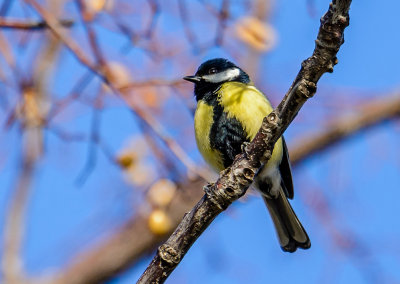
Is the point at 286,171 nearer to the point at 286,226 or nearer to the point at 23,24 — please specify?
the point at 286,226

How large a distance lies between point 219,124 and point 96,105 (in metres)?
0.72

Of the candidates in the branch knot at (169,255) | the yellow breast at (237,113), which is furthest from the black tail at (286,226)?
the branch knot at (169,255)

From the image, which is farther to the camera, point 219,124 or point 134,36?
point 219,124

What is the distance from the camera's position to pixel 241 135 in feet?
10.1

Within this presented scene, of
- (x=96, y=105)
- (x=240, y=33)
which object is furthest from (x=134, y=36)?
(x=240, y=33)

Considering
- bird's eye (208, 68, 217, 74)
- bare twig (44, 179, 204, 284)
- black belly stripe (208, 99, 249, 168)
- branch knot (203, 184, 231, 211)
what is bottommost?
branch knot (203, 184, 231, 211)

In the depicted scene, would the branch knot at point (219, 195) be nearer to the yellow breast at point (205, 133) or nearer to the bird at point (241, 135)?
the bird at point (241, 135)

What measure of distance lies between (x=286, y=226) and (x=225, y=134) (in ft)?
2.05

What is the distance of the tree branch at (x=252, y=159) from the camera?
1.77 meters

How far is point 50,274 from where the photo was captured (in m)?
4.78

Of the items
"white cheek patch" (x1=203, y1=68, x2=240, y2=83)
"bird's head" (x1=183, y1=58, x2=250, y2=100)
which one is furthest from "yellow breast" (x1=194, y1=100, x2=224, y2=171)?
"white cheek patch" (x1=203, y1=68, x2=240, y2=83)

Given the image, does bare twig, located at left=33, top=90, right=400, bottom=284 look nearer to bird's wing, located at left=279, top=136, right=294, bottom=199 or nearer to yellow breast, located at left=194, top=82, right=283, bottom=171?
bird's wing, located at left=279, top=136, right=294, bottom=199

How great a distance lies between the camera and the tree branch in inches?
69.7

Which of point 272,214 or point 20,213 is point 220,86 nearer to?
point 272,214
